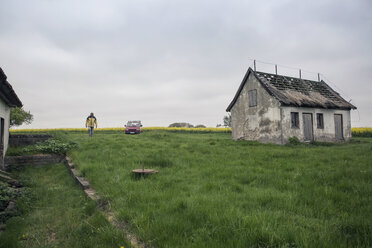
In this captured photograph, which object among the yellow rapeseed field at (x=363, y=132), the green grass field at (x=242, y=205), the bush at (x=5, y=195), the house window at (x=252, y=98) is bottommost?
the bush at (x=5, y=195)

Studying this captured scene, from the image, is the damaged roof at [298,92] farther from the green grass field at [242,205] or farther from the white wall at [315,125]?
the green grass field at [242,205]

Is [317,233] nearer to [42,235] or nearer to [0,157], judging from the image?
[42,235]

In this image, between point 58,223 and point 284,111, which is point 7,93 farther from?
point 284,111

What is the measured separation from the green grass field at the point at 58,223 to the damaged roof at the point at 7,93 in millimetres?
3436

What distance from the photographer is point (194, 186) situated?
5645 mm

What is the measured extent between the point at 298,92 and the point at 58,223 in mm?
20482

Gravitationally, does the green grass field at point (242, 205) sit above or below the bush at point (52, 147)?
below

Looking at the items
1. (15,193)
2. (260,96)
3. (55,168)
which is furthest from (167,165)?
(260,96)

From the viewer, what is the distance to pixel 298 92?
804 inches

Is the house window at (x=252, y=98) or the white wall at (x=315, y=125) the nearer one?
the white wall at (x=315, y=125)

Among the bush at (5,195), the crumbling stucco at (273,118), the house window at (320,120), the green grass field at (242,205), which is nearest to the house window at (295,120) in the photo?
the crumbling stucco at (273,118)

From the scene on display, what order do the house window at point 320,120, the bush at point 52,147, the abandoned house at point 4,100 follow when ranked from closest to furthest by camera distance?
the abandoned house at point 4,100 → the bush at point 52,147 → the house window at point 320,120

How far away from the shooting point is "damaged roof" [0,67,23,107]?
7499mm

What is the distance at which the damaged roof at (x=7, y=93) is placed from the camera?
7499mm
